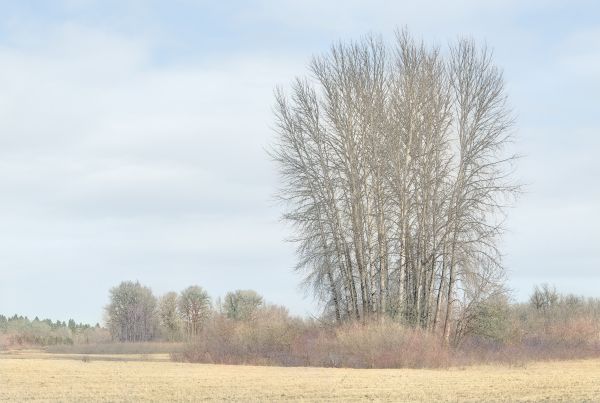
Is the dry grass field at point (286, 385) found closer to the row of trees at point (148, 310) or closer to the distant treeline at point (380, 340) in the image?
the distant treeline at point (380, 340)

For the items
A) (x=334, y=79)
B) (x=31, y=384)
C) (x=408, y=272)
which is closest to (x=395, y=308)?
(x=408, y=272)

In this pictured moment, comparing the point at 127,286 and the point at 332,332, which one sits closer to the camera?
the point at 332,332

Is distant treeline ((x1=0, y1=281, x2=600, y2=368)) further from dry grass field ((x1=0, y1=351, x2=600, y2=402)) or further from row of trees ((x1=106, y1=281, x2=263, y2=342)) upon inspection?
row of trees ((x1=106, y1=281, x2=263, y2=342))

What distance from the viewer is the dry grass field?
2120 cm

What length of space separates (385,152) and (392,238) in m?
4.49

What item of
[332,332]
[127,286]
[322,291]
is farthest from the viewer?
[127,286]

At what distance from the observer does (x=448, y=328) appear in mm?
44031

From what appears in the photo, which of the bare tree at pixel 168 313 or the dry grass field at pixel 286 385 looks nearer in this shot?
the dry grass field at pixel 286 385

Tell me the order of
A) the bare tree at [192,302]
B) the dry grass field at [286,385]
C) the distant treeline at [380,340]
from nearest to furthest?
the dry grass field at [286,385]
the distant treeline at [380,340]
the bare tree at [192,302]

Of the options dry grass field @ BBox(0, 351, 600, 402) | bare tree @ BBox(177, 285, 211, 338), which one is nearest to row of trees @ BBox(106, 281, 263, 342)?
bare tree @ BBox(177, 285, 211, 338)

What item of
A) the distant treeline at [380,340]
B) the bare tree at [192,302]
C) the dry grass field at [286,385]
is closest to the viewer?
the dry grass field at [286,385]

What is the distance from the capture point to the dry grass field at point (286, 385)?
69.6ft

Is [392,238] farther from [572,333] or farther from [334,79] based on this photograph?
[572,333]

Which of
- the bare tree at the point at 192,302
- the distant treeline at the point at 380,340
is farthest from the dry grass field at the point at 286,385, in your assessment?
the bare tree at the point at 192,302
